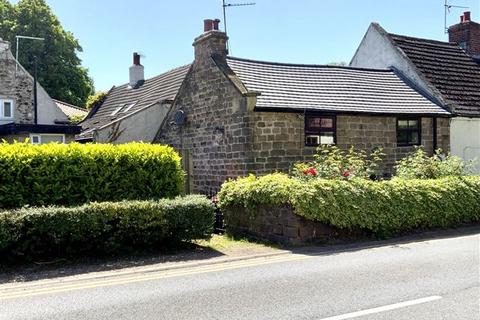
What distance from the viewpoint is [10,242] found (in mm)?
8883

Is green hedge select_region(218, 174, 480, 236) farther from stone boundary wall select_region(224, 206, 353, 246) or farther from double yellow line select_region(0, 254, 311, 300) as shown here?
double yellow line select_region(0, 254, 311, 300)

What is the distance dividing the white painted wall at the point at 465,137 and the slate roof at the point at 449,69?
40cm

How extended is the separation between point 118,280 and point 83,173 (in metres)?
3.54

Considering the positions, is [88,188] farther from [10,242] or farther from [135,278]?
[135,278]

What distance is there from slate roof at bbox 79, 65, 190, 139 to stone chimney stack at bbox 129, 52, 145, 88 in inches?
21.4

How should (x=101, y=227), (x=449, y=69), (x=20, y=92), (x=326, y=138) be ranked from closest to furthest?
(x=101, y=227)
(x=326, y=138)
(x=449, y=69)
(x=20, y=92)

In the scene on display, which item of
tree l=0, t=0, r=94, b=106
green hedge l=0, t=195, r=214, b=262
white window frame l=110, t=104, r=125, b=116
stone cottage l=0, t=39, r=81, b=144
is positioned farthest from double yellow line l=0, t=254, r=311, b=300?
tree l=0, t=0, r=94, b=106

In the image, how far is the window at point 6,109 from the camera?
30.0m

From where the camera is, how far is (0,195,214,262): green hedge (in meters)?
9.10

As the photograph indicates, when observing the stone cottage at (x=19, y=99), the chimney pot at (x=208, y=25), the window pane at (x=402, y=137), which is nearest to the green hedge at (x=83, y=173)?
the chimney pot at (x=208, y=25)

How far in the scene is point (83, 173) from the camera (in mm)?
10898

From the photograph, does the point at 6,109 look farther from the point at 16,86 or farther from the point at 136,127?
the point at 136,127

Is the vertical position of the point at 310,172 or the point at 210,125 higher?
the point at 210,125

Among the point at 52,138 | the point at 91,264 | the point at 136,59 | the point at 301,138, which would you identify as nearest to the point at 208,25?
the point at 301,138
